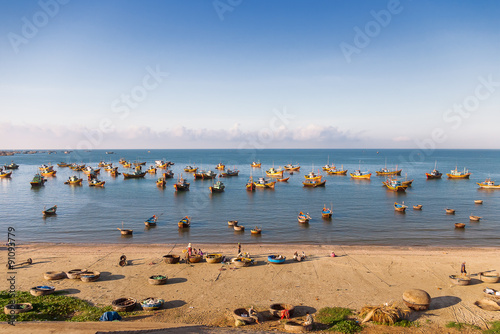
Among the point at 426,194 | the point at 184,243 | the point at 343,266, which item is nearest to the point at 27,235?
the point at 184,243

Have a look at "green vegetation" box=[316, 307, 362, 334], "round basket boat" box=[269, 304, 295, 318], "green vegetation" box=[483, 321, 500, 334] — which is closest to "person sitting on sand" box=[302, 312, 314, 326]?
"green vegetation" box=[316, 307, 362, 334]

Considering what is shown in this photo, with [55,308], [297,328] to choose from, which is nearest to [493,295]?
[297,328]

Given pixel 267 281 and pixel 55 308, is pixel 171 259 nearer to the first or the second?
pixel 267 281

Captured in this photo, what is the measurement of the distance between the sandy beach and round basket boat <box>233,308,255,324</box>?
394 mm

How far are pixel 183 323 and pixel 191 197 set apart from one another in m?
57.3

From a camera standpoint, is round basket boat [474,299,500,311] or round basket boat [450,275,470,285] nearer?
round basket boat [474,299,500,311]

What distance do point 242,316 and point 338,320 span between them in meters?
5.54

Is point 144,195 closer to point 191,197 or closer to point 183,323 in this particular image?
point 191,197

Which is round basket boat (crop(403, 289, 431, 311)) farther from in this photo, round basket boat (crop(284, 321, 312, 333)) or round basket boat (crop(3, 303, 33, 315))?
round basket boat (crop(3, 303, 33, 315))

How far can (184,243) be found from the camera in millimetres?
38062

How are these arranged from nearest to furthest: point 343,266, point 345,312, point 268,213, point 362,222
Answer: point 345,312 → point 343,266 → point 362,222 → point 268,213

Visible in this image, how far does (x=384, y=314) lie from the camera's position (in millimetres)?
18625

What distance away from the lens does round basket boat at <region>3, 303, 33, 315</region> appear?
18362 millimetres

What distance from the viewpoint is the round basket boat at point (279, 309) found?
19.3m
